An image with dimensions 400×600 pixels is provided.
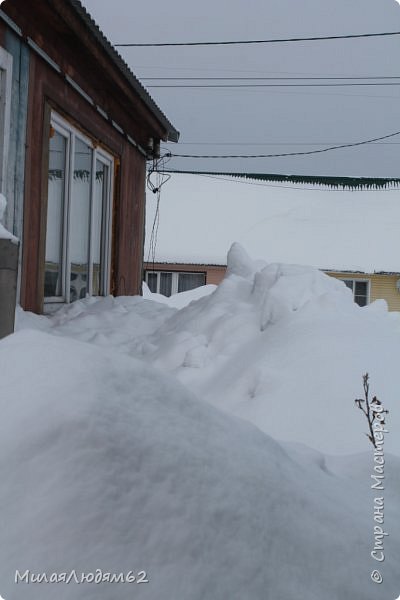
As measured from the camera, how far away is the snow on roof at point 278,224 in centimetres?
1694

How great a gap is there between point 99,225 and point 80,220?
590 mm

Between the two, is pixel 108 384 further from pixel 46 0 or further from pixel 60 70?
pixel 60 70

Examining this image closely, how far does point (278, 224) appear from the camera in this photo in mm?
19031

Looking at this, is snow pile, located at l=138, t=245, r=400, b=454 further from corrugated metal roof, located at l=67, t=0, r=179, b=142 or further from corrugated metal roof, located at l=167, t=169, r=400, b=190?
corrugated metal roof, located at l=167, t=169, r=400, b=190

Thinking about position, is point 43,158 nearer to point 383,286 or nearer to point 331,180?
point 383,286

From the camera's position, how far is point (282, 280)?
3945 millimetres

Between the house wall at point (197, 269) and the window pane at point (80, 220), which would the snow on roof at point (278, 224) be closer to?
the house wall at point (197, 269)

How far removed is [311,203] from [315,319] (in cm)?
1725

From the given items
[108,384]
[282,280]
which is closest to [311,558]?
[108,384]

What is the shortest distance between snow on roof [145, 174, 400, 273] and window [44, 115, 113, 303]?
10.1 m

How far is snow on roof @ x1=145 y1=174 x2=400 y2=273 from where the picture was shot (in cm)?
1694
